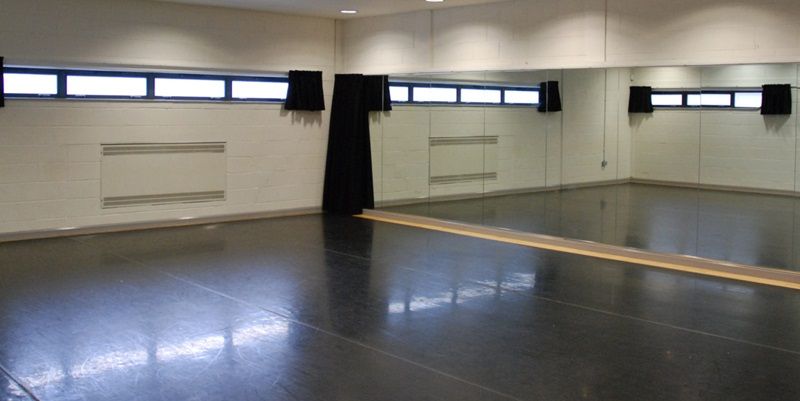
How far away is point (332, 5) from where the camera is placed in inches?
346

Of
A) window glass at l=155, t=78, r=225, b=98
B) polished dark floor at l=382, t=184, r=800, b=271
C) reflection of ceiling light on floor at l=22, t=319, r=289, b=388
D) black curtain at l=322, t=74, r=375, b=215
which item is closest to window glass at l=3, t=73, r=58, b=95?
window glass at l=155, t=78, r=225, b=98

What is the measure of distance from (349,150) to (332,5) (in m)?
1.97

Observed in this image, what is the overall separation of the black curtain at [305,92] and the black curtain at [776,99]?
528cm

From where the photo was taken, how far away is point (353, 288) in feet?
19.8

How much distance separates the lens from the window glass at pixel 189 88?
8945 mm

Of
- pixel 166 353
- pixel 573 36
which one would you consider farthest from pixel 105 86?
pixel 166 353

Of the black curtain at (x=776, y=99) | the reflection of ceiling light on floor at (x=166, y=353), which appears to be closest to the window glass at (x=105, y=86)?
the reflection of ceiling light on floor at (x=166, y=353)

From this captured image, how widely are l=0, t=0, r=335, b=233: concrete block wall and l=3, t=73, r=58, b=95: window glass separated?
0.12 m

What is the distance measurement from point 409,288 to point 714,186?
2867 millimetres

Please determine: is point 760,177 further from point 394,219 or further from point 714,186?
point 394,219

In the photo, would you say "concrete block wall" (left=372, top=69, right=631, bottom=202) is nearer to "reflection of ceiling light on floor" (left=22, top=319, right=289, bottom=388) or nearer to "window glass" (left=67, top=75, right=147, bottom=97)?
"window glass" (left=67, top=75, right=147, bottom=97)

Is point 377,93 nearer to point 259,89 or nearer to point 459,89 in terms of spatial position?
point 459,89

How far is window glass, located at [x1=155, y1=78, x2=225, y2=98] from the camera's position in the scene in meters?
8.95

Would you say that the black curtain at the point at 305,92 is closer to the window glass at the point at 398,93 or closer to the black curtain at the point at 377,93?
the black curtain at the point at 377,93
